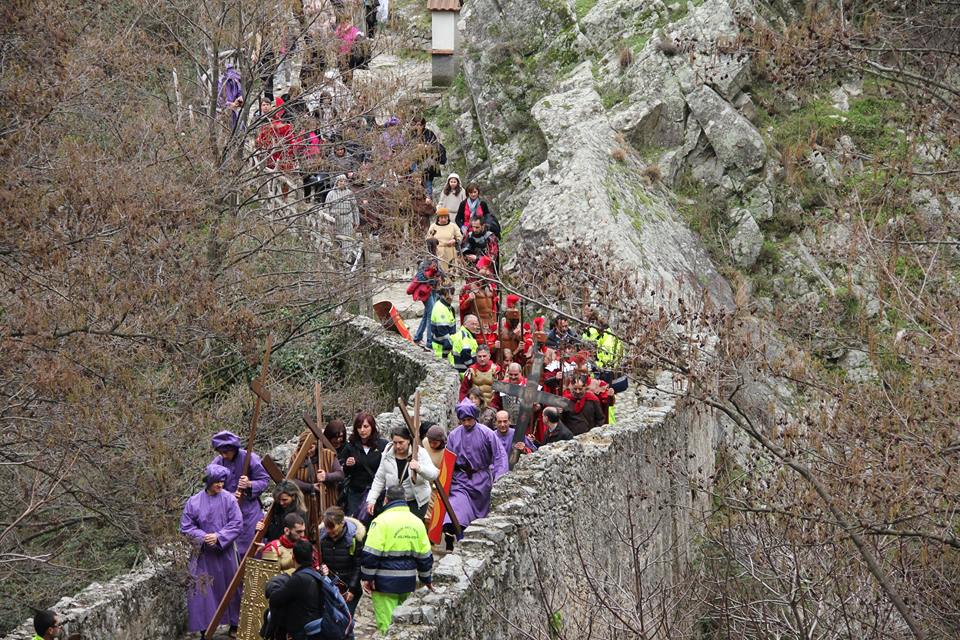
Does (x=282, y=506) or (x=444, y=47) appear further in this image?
(x=444, y=47)

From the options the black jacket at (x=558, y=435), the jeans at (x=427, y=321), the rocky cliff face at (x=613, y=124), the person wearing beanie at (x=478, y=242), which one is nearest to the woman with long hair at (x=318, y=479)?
the black jacket at (x=558, y=435)

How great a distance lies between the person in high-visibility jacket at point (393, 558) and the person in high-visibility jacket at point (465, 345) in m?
8.11

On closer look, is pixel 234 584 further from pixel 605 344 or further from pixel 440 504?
pixel 605 344

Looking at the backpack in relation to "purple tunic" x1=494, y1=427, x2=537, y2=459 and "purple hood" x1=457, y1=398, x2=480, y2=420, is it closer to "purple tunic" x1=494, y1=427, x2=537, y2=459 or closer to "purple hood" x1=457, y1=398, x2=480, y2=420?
"purple hood" x1=457, y1=398, x2=480, y2=420

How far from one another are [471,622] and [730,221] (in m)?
20.7

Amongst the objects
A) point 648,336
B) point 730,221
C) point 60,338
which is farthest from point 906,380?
point 730,221

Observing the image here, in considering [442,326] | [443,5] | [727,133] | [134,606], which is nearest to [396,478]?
[134,606]

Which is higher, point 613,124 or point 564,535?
point 613,124

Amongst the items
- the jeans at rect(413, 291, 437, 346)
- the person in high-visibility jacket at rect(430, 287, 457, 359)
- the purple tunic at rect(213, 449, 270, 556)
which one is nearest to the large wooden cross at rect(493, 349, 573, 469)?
the person in high-visibility jacket at rect(430, 287, 457, 359)

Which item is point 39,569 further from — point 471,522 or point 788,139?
point 788,139

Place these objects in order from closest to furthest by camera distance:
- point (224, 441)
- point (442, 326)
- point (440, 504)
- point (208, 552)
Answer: point (208, 552) < point (224, 441) < point (440, 504) < point (442, 326)

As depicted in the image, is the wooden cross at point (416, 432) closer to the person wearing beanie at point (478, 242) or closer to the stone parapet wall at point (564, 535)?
the stone parapet wall at point (564, 535)

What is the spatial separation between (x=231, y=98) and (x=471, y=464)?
10.5m

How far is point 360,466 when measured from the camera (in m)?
13.2
